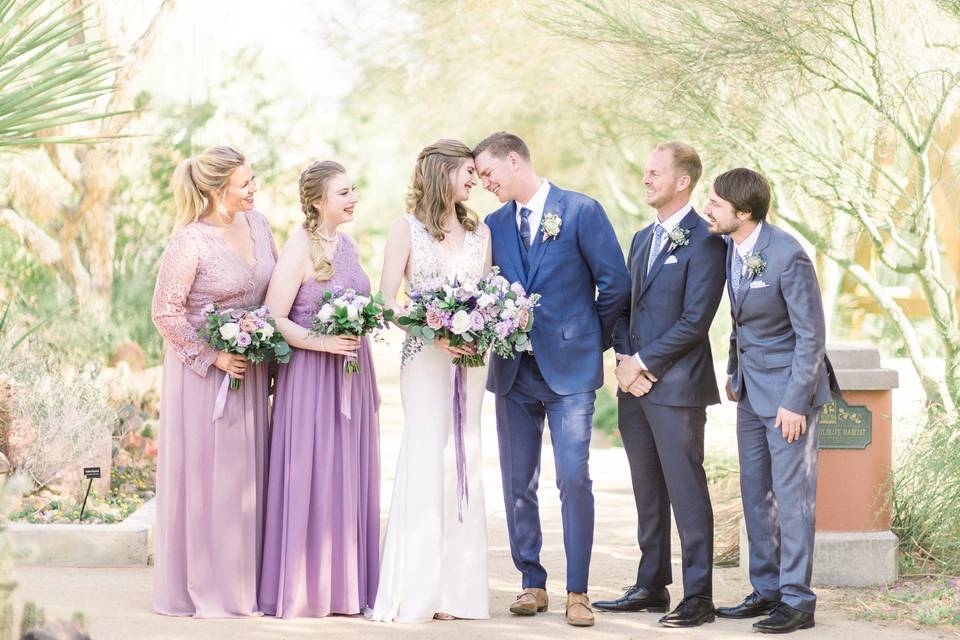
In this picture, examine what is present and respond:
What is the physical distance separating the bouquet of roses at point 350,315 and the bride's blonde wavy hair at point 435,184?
16.5 inches

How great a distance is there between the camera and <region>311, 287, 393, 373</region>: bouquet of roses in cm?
525

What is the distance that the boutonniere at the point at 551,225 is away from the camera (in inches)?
214

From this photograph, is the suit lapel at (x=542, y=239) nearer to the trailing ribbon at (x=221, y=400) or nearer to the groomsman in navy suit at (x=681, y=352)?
the groomsman in navy suit at (x=681, y=352)

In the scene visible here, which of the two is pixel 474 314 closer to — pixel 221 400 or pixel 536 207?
pixel 536 207

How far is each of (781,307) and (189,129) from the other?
647 centimetres

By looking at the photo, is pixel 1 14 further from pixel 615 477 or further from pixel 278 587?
pixel 615 477

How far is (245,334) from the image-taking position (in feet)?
17.3

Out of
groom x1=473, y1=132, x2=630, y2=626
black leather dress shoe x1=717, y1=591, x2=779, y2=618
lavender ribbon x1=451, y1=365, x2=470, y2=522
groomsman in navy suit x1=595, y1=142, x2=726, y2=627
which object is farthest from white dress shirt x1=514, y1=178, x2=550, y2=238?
black leather dress shoe x1=717, y1=591, x2=779, y2=618

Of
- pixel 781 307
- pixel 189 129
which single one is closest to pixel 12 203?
pixel 189 129

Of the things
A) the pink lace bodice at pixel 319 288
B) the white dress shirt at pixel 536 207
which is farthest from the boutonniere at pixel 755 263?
the pink lace bodice at pixel 319 288

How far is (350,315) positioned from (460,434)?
Answer: 777mm

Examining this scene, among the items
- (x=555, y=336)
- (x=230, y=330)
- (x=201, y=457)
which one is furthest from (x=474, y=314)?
(x=201, y=457)

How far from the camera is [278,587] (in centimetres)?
550

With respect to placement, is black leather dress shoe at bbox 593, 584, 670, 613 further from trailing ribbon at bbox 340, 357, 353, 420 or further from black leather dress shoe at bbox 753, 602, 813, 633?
trailing ribbon at bbox 340, 357, 353, 420
